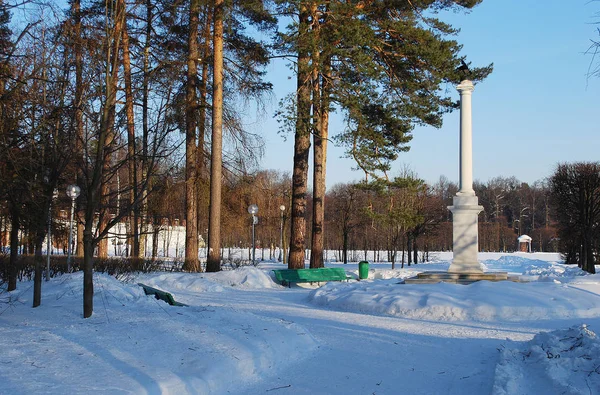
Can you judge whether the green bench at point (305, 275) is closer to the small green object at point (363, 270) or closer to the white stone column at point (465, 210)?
the small green object at point (363, 270)

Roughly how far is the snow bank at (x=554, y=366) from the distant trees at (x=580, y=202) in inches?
1153

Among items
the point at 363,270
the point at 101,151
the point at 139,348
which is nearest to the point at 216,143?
the point at 363,270

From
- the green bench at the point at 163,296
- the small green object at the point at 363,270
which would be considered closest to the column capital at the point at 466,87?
the small green object at the point at 363,270

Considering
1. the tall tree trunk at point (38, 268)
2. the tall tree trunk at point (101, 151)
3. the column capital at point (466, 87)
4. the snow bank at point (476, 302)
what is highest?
the column capital at point (466, 87)

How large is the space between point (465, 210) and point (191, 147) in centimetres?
1169

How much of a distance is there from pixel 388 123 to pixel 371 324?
12433mm

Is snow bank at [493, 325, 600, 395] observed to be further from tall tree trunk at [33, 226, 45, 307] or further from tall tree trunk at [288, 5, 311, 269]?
tall tree trunk at [288, 5, 311, 269]

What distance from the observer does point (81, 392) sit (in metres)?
5.34

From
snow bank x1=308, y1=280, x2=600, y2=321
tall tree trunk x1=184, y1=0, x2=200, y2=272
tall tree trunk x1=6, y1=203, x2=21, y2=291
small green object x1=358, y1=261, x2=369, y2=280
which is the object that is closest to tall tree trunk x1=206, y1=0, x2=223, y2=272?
tall tree trunk x1=184, y1=0, x2=200, y2=272

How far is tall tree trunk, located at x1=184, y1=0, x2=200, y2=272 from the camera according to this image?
2345 cm

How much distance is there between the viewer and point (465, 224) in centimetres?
1831

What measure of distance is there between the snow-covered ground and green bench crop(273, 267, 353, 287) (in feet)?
23.4

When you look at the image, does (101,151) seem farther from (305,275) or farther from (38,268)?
(305,275)

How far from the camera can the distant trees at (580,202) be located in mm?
34156
